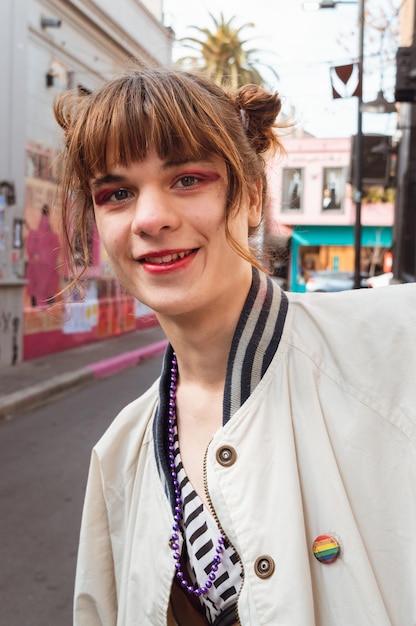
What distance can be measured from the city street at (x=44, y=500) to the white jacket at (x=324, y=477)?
2221 mm

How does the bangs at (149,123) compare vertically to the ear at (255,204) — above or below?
above

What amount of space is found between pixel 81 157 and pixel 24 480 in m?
4.11

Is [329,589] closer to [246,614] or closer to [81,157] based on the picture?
[246,614]

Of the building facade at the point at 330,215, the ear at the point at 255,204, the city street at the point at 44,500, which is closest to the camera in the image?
the ear at the point at 255,204

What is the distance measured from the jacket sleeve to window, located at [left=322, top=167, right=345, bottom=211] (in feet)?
96.1

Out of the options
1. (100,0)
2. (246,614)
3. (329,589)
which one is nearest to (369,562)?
(329,589)

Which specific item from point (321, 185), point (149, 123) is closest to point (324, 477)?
point (149, 123)

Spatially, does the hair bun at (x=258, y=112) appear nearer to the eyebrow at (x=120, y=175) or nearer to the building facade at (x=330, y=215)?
the eyebrow at (x=120, y=175)

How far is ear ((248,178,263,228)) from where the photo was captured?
53.1 inches

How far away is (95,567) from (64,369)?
8008mm

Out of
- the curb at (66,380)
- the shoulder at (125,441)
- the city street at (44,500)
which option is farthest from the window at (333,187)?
the shoulder at (125,441)

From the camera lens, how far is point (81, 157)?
122 centimetres

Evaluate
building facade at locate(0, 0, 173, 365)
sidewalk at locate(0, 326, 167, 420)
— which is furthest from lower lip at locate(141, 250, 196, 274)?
building facade at locate(0, 0, 173, 365)

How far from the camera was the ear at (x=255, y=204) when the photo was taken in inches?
53.1
